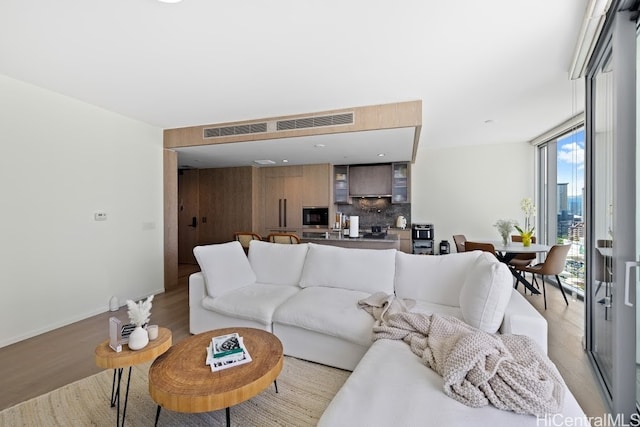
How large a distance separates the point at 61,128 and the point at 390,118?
3.65 m

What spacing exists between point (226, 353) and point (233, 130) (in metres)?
3.18

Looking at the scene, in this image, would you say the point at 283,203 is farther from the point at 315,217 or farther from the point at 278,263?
the point at 278,263

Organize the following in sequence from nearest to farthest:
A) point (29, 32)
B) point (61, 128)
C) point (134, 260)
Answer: point (29, 32), point (61, 128), point (134, 260)

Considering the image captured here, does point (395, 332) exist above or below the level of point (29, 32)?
below

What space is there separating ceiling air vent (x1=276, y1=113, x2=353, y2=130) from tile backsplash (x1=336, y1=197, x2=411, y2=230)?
298cm

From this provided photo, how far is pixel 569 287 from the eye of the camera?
410 centimetres

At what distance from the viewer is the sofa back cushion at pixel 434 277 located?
2.38 m

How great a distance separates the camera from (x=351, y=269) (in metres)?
2.76

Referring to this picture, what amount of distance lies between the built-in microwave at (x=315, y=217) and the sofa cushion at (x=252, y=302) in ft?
10.7

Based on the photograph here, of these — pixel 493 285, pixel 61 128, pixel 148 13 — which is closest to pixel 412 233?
pixel 493 285

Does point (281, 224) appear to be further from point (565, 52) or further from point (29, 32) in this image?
point (565, 52)

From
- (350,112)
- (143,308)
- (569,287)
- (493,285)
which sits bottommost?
(569,287)

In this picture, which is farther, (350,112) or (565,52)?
(350,112)

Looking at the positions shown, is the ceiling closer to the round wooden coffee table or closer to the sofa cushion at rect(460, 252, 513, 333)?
the sofa cushion at rect(460, 252, 513, 333)
